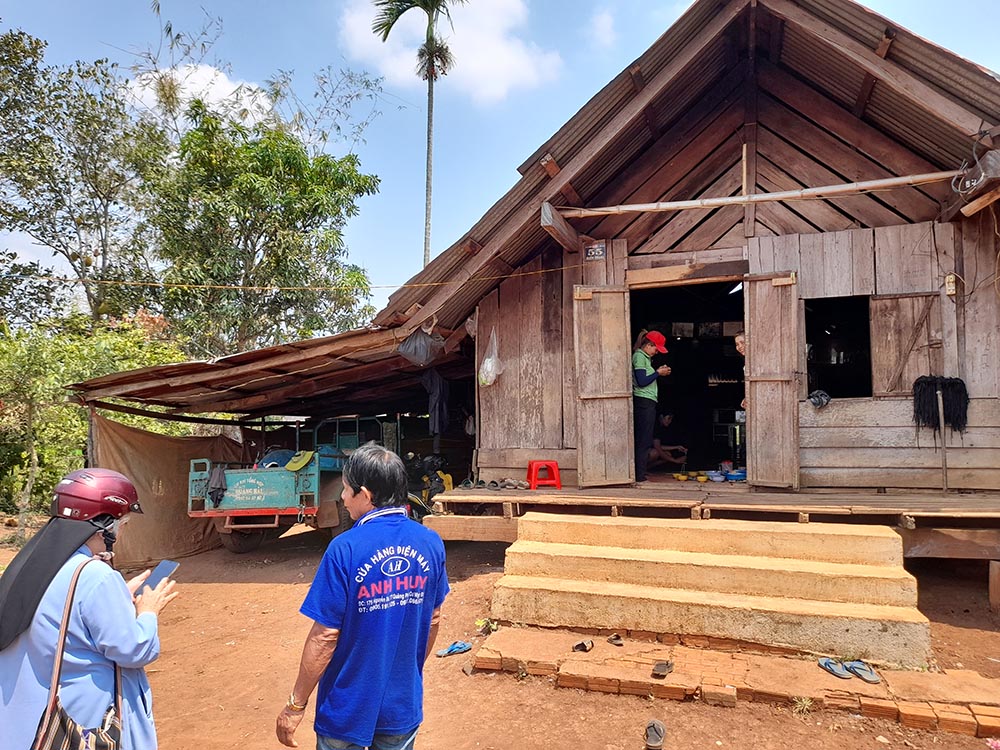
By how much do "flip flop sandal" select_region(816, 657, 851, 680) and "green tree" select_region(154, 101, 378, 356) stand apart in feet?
43.1

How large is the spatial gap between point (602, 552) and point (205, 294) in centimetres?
1454

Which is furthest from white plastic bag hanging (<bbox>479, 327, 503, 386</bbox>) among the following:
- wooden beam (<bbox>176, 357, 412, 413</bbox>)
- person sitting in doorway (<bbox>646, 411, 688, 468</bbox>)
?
person sitting in doorway (<bbox>646, 411, 688, 468</bbox>)

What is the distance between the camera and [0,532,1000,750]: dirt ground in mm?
3848

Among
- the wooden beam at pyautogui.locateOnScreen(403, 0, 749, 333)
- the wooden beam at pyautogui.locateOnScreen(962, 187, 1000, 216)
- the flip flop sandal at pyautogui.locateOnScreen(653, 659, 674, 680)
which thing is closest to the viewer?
the flip flop sandal at pyautogui.locateOnScreen(653, 659, 674, 680)

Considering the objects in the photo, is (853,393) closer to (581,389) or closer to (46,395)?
(581,389)

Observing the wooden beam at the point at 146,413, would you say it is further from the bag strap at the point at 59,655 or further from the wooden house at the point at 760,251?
the bag strap at the point at 59,655

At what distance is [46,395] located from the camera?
11.1 meters

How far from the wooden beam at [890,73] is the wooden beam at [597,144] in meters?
0.51

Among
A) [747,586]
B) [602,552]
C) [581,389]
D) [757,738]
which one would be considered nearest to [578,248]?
[581,389]

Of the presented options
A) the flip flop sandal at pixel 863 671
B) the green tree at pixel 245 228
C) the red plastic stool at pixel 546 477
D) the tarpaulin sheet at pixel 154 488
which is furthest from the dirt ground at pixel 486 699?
the green tree at pixel 245 228

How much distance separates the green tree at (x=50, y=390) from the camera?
1094cm

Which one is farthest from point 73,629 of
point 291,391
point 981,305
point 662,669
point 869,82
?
point 291,391

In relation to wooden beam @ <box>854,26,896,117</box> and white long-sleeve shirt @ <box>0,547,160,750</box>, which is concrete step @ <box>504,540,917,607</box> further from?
wooden beam @ <box>854,26,896,117</box>

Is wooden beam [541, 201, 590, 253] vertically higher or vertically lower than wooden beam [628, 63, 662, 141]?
lower
